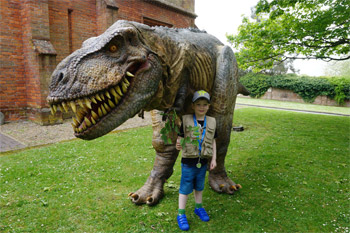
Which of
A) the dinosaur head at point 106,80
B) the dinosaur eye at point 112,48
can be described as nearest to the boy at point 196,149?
the dinosaur head at point 106,80

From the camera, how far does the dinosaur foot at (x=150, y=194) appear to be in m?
3.23

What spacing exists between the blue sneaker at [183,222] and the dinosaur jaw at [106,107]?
1570 millimetres

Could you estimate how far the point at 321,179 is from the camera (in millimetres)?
4352

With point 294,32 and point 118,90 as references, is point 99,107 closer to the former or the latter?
point 118,90

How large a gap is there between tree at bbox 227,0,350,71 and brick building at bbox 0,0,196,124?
5.66 meters

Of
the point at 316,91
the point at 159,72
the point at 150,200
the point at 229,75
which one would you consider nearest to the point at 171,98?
the point at 159,72

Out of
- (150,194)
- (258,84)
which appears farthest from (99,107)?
(258,84)

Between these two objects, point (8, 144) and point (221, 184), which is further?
point (8, 144)

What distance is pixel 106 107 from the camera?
71.5 inches

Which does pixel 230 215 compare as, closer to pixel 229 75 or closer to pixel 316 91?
pixel 229 75

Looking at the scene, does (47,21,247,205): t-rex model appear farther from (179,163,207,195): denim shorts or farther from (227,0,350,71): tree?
(227,0,350,71): tree

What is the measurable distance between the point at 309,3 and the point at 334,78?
21229 mm

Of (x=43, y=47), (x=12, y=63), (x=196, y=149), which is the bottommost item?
(x=196, y=149)

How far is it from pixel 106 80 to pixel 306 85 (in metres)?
28.8
